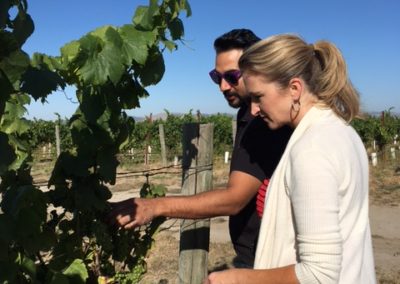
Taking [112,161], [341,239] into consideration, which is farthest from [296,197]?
[112,161]

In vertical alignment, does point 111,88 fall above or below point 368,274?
above

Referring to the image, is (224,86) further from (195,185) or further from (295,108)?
(295,108)

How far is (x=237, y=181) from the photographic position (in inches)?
89.4

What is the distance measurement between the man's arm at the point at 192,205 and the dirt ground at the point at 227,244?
1.05ft

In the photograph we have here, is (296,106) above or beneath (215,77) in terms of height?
beneath

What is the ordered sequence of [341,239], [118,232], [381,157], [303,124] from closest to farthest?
[341,239], [303,124], [118,232], [381,157]

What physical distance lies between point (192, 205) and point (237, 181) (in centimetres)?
25

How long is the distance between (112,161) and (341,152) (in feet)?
3.26

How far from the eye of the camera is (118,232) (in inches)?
89.3

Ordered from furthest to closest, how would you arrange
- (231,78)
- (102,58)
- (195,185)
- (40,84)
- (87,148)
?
1. (195,185)
2. (231,78)
3. (87,148)
4. (102,58)
5. (40,84)

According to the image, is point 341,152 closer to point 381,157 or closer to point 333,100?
point 333,100

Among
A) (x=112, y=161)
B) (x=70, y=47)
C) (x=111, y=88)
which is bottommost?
(x=112, y=161)

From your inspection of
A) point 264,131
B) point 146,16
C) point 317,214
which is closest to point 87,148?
point 146,16

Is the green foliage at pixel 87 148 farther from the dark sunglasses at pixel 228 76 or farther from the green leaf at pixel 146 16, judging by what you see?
the dark sunglasses at pixel 228 76
